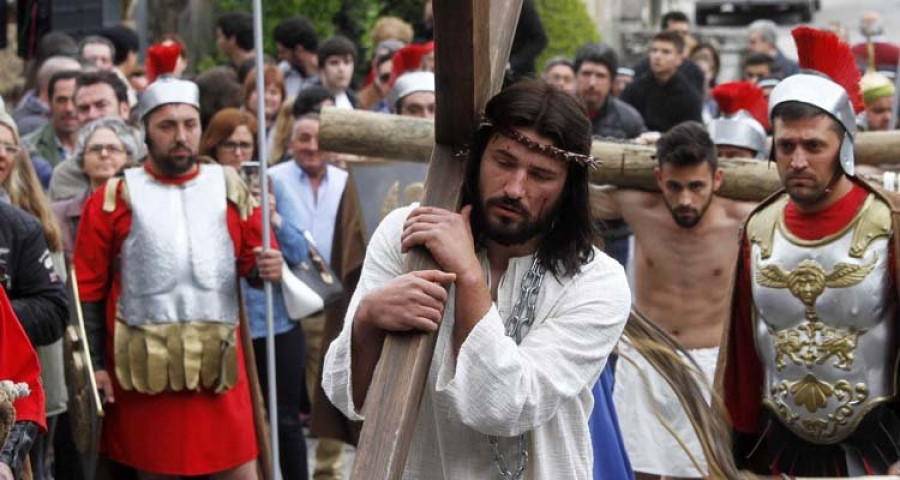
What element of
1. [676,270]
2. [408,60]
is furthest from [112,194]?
[408,60]

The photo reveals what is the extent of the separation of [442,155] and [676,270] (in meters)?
3.78

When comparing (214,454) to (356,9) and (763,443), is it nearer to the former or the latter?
(763,443)

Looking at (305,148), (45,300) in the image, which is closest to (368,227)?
(305,148)

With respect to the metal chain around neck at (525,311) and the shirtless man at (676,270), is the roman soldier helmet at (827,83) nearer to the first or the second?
the shirtless man at (676,270)

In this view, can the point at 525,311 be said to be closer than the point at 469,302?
No

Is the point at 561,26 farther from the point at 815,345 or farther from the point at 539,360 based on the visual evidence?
the point at 539,360

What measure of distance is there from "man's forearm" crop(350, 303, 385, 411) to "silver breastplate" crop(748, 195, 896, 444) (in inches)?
90.9

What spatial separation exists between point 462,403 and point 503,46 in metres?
0.89

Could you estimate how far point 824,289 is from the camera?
6.19m

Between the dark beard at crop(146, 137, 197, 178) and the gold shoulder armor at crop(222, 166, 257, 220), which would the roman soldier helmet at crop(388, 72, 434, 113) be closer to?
the gold shoulder armor at crop(222, 166, 257, 220)

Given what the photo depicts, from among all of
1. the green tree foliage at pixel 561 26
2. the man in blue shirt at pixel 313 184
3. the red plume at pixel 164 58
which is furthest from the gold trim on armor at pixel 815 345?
the green tree foliage at pixel 561 26

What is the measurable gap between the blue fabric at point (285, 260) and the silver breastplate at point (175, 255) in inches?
26.9

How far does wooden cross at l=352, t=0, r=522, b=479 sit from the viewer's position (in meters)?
4.04

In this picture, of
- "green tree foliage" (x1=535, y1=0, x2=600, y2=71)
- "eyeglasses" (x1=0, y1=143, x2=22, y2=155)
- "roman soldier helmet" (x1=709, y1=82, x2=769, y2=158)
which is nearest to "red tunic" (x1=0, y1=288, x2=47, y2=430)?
"eyeglasses" (x1=0, y1=143, x2=22, y2=155)
